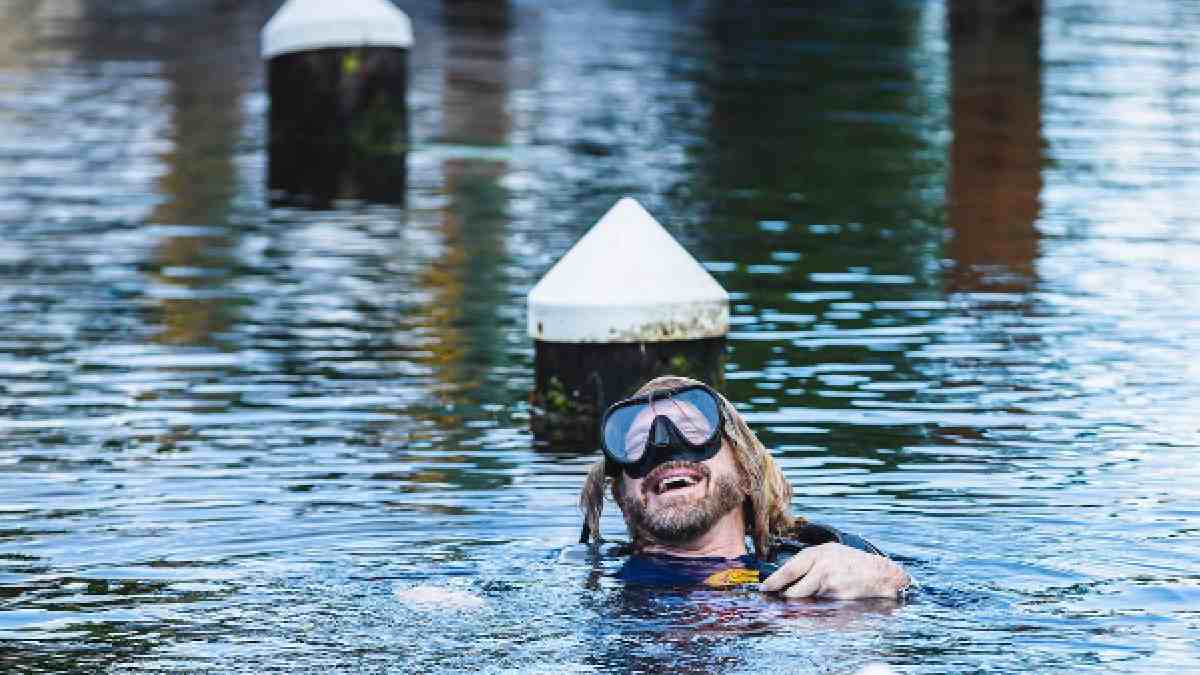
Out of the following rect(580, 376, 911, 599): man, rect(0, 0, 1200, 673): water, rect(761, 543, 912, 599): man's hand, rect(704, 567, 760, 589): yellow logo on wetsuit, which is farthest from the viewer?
rect(580, 376, 911, 599): man

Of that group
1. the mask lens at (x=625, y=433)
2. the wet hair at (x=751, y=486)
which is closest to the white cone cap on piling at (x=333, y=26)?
the wet hair at (x=751, y=486)

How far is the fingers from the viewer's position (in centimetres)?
879

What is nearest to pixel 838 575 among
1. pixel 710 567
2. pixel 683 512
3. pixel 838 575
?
pixel 838 575

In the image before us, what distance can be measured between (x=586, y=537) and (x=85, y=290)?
7.84 metres

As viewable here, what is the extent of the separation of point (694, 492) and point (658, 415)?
0.96ft

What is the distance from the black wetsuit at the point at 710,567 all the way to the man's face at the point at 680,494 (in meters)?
Answer: 0.08

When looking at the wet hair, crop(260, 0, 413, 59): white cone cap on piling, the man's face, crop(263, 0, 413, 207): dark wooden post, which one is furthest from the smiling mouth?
crop(260, 0, 413, 59): white cone cap on piling

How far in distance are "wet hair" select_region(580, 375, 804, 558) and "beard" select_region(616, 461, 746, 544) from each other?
6 centimetres

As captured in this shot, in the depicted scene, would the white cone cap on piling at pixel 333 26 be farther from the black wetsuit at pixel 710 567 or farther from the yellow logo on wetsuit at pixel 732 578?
the yellow logo on wetsuit at pixel 732 578

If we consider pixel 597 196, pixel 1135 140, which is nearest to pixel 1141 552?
pixel 597 196

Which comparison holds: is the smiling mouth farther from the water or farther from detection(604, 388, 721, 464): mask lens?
the water

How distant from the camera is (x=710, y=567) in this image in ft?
29.9

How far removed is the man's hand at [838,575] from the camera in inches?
345

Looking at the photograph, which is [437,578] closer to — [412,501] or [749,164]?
[412,501]
